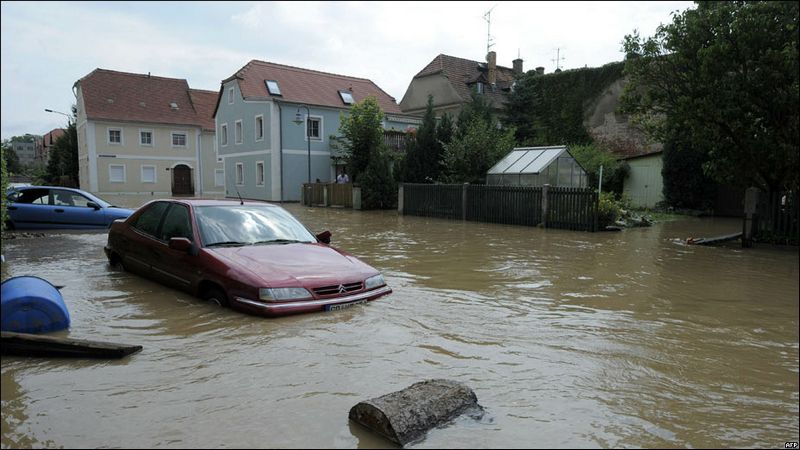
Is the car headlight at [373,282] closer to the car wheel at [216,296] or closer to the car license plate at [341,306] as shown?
the car license plate at [341,306]

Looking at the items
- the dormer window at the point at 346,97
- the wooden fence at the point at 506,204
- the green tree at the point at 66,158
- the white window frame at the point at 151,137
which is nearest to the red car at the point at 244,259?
the wooden fence at the point at 506,204

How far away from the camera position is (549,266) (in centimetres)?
1070

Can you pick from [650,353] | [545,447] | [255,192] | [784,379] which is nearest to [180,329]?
[545,447]

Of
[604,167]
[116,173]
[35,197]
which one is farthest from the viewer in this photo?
[116,173]

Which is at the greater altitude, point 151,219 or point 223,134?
point 223,134

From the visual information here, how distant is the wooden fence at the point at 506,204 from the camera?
1759 cm

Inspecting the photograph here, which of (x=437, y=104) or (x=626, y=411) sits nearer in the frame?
(x=626, y=411)

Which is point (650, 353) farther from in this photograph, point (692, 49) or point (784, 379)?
point (692, 49)

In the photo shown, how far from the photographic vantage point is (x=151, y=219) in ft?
26.5

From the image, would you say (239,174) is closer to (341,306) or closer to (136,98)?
(136,98)

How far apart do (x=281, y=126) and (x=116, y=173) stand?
16.9 metres

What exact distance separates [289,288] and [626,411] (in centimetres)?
363

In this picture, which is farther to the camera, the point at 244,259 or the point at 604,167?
the point at 604,167

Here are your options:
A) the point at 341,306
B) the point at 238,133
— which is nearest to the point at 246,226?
the point at 341,306
